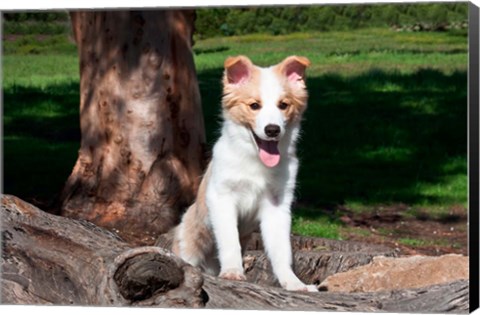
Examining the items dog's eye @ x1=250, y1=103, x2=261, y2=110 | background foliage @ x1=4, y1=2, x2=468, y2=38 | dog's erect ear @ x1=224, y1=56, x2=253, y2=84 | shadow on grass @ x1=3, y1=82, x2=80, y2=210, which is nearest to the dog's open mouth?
dog's eye @ x1=250, y1=103, x2=261, y2=110

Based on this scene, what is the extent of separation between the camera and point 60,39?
24.4 feet

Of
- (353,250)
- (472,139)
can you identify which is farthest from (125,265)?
(353,250)

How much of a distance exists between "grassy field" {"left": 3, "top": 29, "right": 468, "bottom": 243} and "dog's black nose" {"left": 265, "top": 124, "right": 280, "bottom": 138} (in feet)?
8.30

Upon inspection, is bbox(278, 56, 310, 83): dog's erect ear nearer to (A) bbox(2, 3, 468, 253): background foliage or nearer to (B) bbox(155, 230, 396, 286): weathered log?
(B) bbox(155, 230, 396, 286): weathered log

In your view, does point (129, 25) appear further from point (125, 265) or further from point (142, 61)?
point (125, 265)

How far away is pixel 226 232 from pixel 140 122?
1994 millimetres

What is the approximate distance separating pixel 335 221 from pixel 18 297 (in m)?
3.17

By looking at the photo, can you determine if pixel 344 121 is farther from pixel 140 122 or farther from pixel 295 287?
pixel 295 287

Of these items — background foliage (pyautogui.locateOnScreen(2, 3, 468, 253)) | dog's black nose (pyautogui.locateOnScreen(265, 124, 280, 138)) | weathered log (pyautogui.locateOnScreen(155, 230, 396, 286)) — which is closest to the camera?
dog's black nose (pyautogui.locateOnScreen(265, 124, 280, 138))

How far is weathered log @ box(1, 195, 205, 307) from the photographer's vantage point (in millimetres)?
4445

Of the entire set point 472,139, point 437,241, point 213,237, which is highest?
point 472,139

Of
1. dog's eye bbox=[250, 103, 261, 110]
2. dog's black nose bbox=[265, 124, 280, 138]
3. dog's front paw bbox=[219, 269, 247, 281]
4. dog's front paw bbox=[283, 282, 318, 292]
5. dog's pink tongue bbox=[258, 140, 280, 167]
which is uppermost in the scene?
dog's eye bbox=[250, 103, 261, 110]

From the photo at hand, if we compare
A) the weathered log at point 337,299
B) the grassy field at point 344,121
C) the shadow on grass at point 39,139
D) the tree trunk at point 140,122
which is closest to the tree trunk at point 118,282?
the weathered log at point 337,299

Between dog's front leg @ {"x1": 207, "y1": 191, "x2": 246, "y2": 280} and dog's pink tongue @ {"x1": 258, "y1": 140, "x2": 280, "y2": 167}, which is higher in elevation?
Result: dog's pink tongue @ {"x1": 258, "y1": 140, "x2": 280, "y2": 167}
